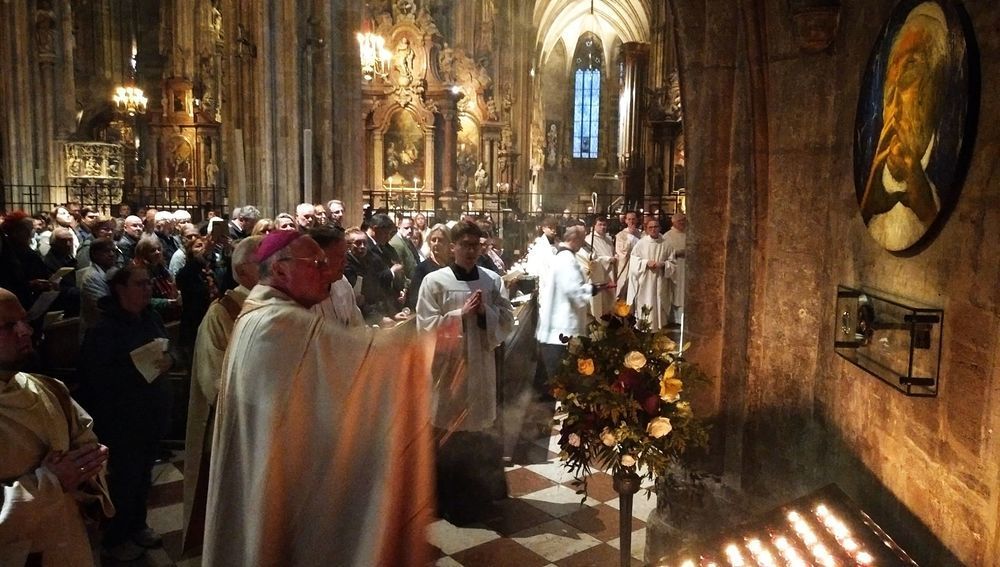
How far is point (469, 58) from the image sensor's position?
88.9 feet

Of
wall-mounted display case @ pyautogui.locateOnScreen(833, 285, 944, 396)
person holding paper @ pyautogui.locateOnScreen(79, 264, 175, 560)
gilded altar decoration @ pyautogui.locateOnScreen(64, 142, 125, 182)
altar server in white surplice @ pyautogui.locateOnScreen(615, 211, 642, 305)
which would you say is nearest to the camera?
wall-mounted display case @ pyautogui.locateOnScreen(833, 285, 944, 396)

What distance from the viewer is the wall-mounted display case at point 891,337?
2.61 m

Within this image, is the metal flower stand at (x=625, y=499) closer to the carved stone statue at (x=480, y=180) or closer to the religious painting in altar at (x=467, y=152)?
the carved stone statue at (x=480, y=180)

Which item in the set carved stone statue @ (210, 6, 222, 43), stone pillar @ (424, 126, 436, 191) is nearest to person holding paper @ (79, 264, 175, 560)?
carved stone statue @ (210, 6, 222, 43)

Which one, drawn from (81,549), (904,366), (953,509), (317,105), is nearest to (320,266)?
(81,549)

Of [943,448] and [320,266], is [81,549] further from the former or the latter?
[943,448]

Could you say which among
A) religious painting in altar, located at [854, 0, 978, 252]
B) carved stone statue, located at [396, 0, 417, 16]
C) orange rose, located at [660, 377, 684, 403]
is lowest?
orange rose, located at [660, 377, 684, 403]

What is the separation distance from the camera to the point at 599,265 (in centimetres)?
943

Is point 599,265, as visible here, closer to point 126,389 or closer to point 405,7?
point 126,389

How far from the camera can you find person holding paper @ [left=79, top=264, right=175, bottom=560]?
423cm

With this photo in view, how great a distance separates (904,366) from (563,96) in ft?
152

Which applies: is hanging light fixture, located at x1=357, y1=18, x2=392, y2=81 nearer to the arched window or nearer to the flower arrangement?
the flower arrangement

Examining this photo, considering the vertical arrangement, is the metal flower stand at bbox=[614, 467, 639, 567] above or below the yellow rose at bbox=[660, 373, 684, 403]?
below

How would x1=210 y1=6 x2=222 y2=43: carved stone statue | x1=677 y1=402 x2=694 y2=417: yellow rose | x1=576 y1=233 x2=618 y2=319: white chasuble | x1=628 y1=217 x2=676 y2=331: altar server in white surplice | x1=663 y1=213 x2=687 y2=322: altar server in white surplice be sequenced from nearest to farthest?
1. x1=677 y1=402 x2=694 y2=417: yellow rose
2. x1=576 y1=233 x2=618 y2=319: white chasuble
3. x1=628 y1=217 x2=676 y2=331: altar server in white surplice
4. x1=663 y1=213 x2=687 y2=322: altar server in white surplice
5. x1=210 y1=6 x2=222 y2=43: carved stone statue
